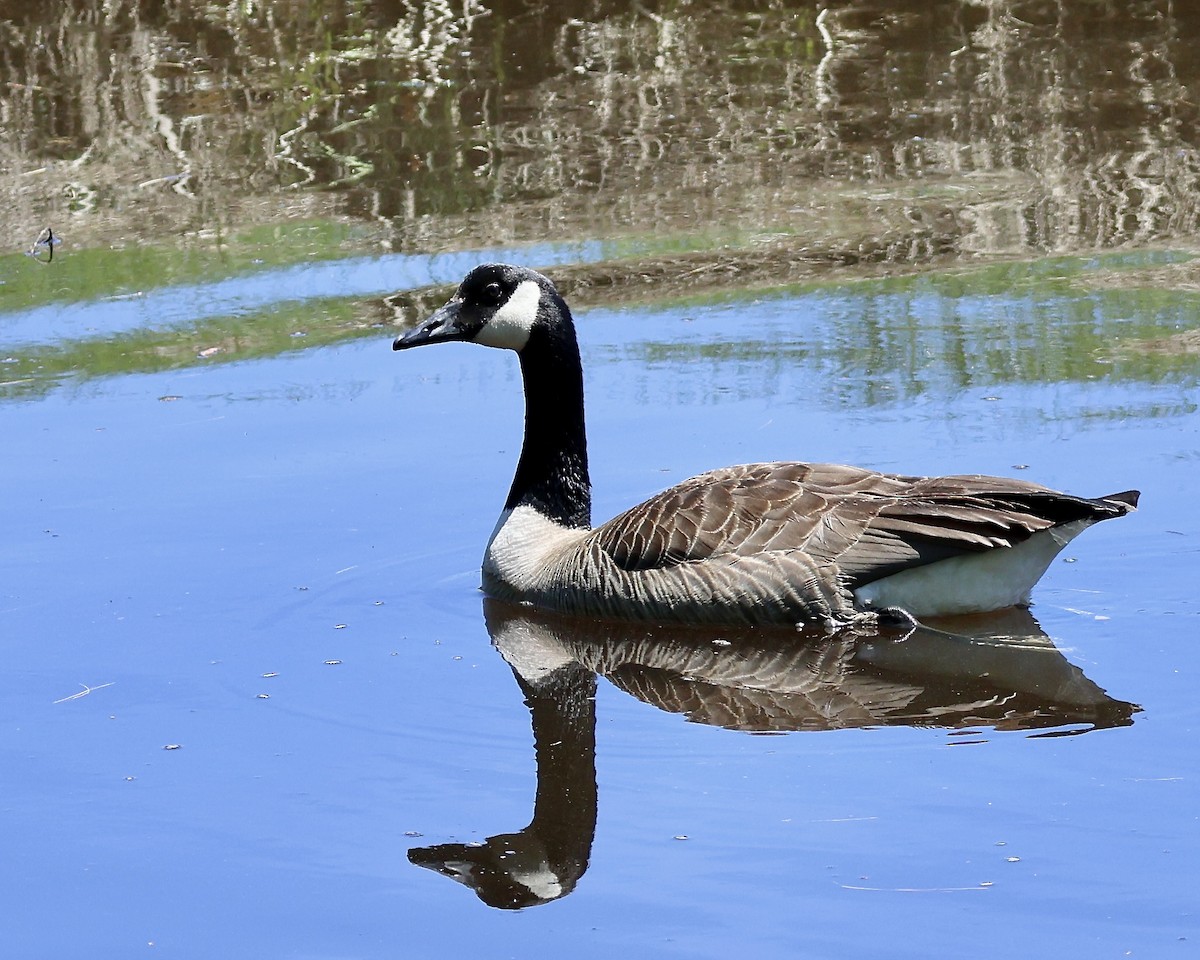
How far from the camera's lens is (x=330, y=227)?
44.8 feet

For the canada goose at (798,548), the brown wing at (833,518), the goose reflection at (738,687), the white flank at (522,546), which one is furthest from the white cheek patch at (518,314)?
the goose reflection at (738,687)

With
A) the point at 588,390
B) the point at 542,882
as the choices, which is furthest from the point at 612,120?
the point at 542,882

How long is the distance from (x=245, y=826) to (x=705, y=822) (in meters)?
1.53

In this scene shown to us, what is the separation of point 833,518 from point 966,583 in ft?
2.05

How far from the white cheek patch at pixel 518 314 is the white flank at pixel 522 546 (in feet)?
2.78

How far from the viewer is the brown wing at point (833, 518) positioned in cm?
759

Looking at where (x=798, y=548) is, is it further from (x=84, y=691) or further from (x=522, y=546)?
(x=84, y=691)

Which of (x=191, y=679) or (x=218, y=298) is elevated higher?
(x=218, y=298)

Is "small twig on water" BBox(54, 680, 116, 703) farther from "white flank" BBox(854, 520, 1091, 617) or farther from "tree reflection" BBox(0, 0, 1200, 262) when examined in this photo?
"tree reflection" BBox(0, 0, 1200, 262)

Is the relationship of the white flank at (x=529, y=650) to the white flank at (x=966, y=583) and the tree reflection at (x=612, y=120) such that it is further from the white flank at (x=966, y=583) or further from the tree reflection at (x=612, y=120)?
the tree reflection at (x=612, y=120)

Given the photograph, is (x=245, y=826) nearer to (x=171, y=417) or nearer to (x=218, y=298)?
(x=171, y=417)

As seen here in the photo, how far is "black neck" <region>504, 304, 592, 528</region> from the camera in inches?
345

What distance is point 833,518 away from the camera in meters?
7.91

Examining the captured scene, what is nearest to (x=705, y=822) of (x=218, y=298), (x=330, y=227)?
(x=218, y=298)
